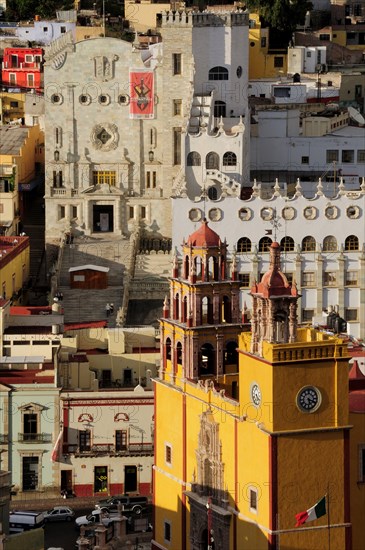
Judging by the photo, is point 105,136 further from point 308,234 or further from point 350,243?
point 350,243

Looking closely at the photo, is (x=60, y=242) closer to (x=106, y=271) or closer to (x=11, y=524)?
(x=106, y=271)

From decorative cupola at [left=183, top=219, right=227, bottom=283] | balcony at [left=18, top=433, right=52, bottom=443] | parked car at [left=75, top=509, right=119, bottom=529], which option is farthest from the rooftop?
decorative cupola at [left=183, top=219, right=227, bottom=283]

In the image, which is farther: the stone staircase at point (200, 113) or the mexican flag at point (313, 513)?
the stone staircase at point (200, 113)

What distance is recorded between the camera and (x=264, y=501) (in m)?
122

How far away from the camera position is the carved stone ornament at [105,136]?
180750mm

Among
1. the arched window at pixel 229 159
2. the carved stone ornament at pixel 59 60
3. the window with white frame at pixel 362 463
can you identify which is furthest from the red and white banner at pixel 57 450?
the carved stone ornament at pixel 59 60

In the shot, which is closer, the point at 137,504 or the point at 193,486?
the point at 193,486

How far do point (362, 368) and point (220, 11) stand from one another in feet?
Answer: 166

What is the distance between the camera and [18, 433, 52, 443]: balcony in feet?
479

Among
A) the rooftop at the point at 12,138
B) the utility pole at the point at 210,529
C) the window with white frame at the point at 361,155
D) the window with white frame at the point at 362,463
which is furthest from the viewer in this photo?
the rooftop at the point at 12,138

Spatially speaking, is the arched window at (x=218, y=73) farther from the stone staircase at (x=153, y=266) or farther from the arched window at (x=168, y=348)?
the arched window at (x=168, y=348)

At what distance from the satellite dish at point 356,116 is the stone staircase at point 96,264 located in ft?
69.3

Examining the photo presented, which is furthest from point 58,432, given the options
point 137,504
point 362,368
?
point 362,368

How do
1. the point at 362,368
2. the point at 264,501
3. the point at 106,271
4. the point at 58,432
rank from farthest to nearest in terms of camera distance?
the point at 106,271 → the point at 58,432 → the point at 362,368 → the point at 264,501
